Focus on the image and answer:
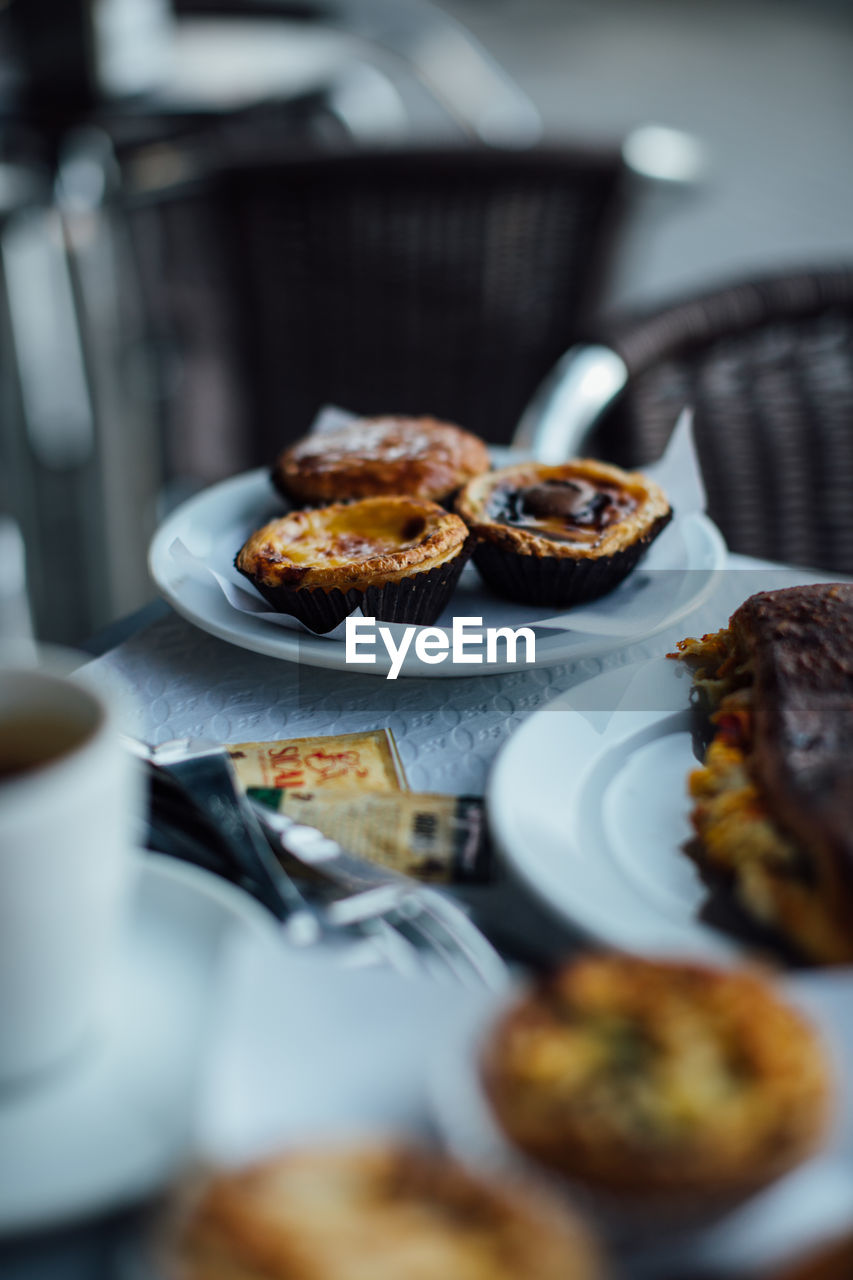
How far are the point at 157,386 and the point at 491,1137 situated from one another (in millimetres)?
2068

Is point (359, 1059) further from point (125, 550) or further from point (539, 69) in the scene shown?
point (539, 69)

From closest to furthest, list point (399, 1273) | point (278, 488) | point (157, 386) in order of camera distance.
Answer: point (399, 1273), point (278, 488), point (157, 386)

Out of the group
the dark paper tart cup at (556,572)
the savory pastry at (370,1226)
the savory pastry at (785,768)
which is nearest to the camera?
the savory pastry at (370,1226)

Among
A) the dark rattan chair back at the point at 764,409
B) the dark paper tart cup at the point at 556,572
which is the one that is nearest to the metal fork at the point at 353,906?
the dark paper tart cup at the point at 556,572

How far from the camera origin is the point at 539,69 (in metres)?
5.70

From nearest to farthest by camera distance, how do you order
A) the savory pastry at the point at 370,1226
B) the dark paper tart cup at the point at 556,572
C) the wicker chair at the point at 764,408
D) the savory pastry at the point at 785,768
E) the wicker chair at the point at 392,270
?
the savory pastry at the point at 370,1226
the savory pastry at the point at 785,768
the dark paper tart cup at the point at 556,572
the wicker chair at the point at 764,408
the wicker chair at the point at 392,270

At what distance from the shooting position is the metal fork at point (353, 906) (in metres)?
0.53

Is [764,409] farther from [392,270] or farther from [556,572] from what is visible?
[392,270]

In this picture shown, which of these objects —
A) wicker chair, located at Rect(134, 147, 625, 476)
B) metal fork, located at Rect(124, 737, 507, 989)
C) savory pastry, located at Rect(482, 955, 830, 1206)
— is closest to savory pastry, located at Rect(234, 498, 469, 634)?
metal fork, located at Rect(124, 737, 507, 989)

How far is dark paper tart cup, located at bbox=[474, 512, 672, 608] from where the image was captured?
884 millimetres

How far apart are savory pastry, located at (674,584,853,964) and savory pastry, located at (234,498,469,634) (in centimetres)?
22

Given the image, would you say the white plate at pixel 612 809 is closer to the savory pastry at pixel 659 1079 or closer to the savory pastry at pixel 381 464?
the savory pastry at pixel 659 1079

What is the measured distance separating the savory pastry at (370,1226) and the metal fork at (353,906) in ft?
0.62

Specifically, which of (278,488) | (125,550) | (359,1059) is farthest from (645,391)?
(125,550)
